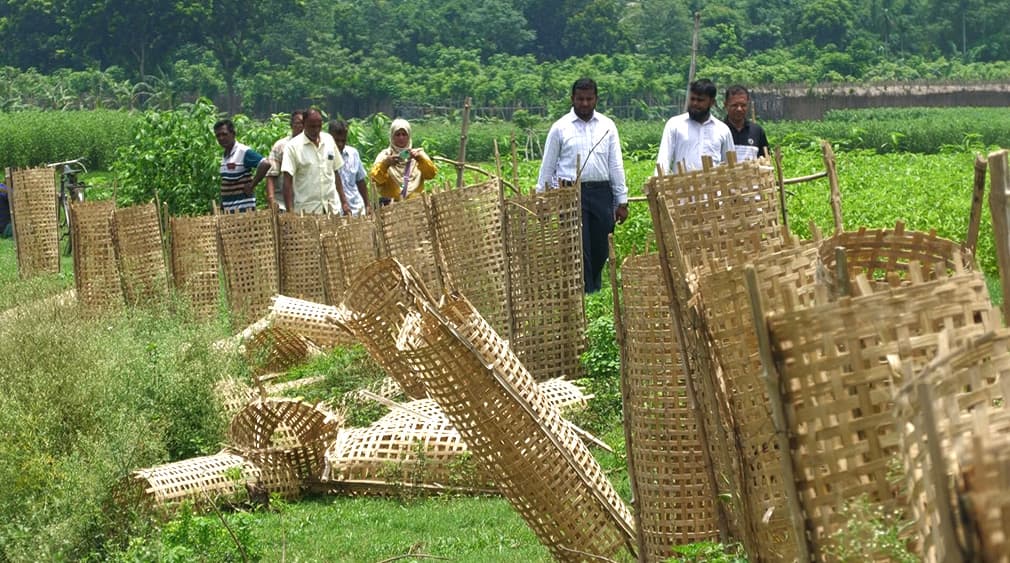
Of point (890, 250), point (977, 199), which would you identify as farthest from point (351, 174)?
point (890, 250)

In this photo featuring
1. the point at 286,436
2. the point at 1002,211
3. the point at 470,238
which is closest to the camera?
the point at 1002,211

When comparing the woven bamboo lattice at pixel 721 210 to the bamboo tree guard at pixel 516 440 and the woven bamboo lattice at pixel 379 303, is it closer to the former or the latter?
the bamboo tree guard at pixel 516 440

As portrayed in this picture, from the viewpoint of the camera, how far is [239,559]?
592cm

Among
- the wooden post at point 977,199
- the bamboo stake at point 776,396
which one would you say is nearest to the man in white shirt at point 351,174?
the wooden post at point 977,199

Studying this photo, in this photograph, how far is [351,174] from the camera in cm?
1327

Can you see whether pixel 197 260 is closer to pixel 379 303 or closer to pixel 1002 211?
pixel 379 303

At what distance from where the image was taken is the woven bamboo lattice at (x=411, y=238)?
30.0 feet

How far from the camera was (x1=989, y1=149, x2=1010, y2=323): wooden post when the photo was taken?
11.1 feet

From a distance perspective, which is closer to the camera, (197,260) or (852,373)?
(852,373)

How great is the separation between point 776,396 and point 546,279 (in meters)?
6.09

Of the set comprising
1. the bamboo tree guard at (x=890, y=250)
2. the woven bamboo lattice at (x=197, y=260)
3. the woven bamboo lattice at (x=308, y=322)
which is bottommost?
the woven bamboo lattice at (x=308, y=322)

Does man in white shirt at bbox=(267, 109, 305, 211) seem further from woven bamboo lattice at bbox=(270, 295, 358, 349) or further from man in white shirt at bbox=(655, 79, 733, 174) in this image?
man in white shirt at bbox=(655, 79, 733, 174)

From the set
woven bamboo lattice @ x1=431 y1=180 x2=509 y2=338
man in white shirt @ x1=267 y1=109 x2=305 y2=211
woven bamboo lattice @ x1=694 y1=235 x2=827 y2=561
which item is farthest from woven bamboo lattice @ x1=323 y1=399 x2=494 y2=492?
man in white shirt @ x1=267 y1=109 x2=305 y2=211

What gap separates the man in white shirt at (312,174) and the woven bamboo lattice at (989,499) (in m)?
10.6
